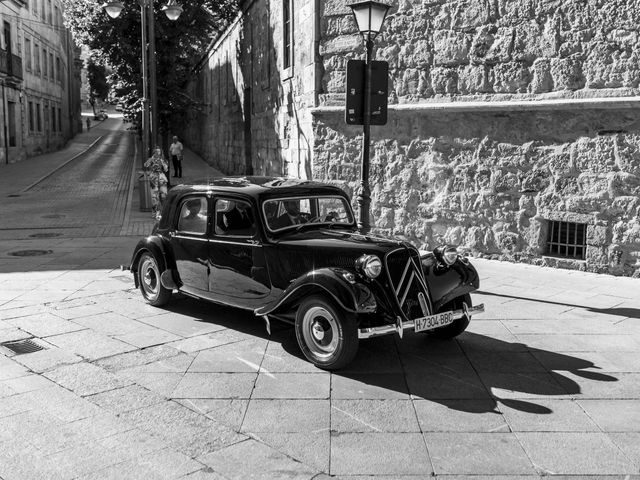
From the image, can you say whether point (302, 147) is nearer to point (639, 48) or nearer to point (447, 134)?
point (447, 134)

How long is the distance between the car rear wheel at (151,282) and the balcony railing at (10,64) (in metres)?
28.2

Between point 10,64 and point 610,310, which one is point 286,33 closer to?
point 610,310

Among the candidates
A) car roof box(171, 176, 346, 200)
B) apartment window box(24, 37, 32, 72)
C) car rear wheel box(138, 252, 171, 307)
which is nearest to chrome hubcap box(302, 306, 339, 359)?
car roof box(171, 176, 346, 200)

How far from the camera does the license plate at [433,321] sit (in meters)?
5.52

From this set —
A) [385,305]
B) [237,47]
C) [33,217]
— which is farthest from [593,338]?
[237,47]

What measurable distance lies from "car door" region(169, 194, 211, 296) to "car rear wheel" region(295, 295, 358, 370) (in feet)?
5.50

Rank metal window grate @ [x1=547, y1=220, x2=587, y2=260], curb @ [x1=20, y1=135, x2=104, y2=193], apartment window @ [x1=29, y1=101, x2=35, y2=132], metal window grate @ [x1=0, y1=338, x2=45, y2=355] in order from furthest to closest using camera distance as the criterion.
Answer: apartment window @ [x1=29, y1=101, x2=35, y2=132] < curb @ [x1=20, y1=135, x2=104, y2=193] < metal window grate @ [x1=547, y1=220, x2=587, y2=260] < metal window grate @ [x1=0, y1=338, x2=45, y2=355]

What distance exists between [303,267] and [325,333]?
69 centimetres

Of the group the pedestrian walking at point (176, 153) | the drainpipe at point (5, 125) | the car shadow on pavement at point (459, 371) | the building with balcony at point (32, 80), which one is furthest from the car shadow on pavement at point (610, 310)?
the drainpipe at point (5, 125)

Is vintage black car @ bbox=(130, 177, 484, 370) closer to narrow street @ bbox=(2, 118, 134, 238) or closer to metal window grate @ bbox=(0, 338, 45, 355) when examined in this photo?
metal window grate @ bbox=(0, 338, 45, 355)

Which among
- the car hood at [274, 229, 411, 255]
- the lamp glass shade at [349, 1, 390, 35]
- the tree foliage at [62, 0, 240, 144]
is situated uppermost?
the tree foliage at [62, 0, 240, 144]

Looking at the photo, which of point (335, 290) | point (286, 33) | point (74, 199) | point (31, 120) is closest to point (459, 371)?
point (335, 290)

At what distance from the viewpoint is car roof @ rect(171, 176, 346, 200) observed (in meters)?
6.54

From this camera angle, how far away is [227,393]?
4.99 m
